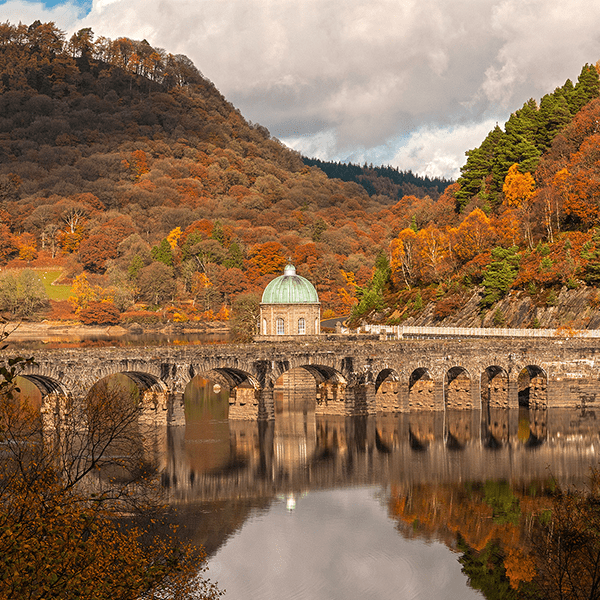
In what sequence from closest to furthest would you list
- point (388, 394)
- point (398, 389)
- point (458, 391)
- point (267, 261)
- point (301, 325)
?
point (398, 389)
point (388, 394)
point (458, 391)
point (301, 325)
point (267, 261)

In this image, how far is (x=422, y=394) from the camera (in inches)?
3497

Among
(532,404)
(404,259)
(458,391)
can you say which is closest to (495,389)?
(532,404)

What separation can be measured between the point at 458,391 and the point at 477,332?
1208 centimetres

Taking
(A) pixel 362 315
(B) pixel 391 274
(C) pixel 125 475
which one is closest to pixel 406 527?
(C) pixel 125 475

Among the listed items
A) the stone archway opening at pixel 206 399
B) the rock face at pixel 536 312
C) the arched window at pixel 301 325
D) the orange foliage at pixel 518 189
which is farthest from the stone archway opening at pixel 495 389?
the orange foliage at pixel 518 189

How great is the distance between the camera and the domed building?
9362cm

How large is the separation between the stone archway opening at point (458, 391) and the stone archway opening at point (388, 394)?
6724 millimetres

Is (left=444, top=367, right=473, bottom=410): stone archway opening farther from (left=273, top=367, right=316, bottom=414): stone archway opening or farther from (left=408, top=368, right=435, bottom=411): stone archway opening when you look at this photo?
(left=273, top=367, right=316, bottom=414): stone archway opening

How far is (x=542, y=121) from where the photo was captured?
5492 inches

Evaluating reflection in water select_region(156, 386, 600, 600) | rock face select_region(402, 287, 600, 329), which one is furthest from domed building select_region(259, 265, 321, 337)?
rock face select_region(402, 287, 600, 329)

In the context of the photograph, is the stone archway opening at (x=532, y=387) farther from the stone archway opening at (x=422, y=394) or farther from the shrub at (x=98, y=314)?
the shrub at (x=98, y=314)

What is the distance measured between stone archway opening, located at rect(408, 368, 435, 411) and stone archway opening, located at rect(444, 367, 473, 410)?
243cm

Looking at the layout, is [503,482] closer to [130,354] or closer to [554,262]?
[130,354]

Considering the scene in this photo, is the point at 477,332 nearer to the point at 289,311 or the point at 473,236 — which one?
the point at 289,311
